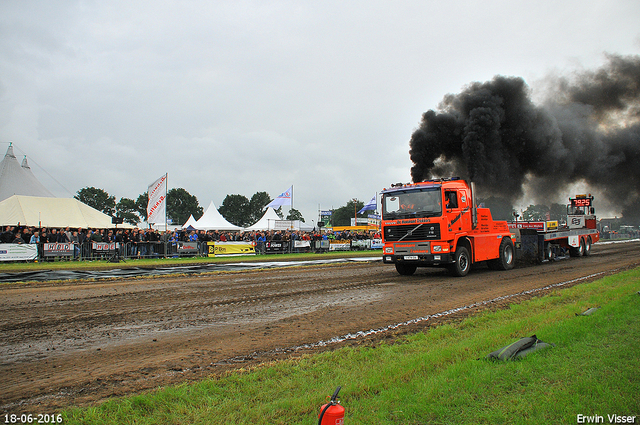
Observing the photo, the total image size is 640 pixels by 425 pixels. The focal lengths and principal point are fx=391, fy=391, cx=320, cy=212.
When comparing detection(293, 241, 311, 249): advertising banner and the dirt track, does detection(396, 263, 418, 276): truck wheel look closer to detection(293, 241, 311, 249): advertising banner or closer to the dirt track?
the dirt track

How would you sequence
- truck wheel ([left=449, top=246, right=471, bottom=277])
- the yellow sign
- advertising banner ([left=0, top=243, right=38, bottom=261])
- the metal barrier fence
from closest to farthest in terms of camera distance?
truck wheel ([left=449, top=246, right=471, bottom=277]) → advertising banner ([left=0, top=243, right=38, bottom=261]) → the metal barrier fence → the yellow sign

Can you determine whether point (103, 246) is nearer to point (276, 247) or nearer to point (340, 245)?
point (276, 247)

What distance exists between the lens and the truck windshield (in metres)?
12.8

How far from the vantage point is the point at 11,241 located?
19.3 metres

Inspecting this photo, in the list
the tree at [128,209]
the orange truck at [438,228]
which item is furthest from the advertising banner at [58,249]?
the tree at [128,209]

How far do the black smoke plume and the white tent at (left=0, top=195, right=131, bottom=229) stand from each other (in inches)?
1006

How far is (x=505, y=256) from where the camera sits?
15.6 meters

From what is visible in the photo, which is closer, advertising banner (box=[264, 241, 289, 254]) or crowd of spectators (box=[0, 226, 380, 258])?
crowd of spectators (box=[0, 226, 380, 258])

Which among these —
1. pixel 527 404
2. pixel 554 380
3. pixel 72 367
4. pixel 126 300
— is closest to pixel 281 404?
pixel 527 404

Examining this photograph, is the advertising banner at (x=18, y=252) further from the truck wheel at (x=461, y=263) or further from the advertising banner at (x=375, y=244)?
the advertising banner at (x=375, y=244)

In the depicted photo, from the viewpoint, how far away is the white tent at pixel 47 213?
87.2 ft

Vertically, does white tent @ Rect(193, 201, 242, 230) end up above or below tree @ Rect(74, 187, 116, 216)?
below

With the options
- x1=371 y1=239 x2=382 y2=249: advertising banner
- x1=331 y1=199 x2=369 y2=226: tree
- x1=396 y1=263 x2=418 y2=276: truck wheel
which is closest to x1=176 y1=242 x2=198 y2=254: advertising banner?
x1=396 y1=263 x2=418 y2=276: truck wheel

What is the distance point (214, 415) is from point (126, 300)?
6.63 m
